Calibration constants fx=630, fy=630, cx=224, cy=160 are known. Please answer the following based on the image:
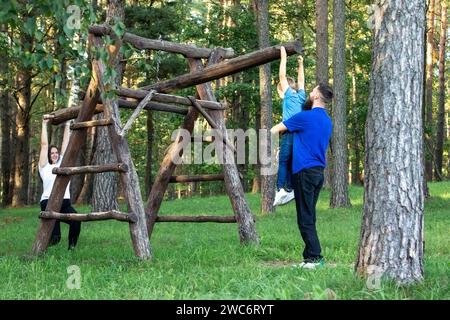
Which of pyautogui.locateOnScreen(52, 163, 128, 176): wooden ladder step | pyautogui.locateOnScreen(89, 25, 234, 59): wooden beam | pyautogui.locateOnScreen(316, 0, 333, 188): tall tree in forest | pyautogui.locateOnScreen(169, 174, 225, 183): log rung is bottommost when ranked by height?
pyautogui.locateOnScreen(169, 174, 225, 183): log rung

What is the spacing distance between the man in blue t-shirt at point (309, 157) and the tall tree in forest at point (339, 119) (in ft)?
34.7

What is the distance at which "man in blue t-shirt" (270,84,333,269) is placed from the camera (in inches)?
291

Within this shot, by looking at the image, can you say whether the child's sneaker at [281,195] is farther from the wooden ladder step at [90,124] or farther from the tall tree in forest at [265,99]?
the tall tree in forest at [265,99]

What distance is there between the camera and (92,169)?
29.3 ft

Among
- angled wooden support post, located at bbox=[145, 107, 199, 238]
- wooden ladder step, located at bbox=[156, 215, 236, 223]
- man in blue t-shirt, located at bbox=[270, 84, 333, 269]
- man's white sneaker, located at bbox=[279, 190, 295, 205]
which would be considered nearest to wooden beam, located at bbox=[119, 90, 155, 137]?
angled wooden support post, located at bbox=[145, 107, 199, 238]

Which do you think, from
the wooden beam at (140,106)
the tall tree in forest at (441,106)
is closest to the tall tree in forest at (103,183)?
the wooden beam at (140,106)

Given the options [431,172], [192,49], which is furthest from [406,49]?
Result: [431,172]

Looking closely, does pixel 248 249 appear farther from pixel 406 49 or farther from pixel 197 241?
pixel 406 49

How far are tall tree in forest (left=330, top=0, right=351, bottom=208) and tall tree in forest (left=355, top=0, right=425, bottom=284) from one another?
40.7 feet

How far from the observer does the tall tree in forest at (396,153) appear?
546 centimetres

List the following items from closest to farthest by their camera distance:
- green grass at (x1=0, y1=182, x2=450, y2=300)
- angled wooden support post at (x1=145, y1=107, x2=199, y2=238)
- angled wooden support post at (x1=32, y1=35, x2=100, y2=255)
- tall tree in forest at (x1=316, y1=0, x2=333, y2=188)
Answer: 1. green grass at (x1=0, y1=182, x2=450, y2=300)
2. angled wooden support post at (x1=32, y1=35, x2=100, y2=255)
3. angled wooden support post at (x1=145, y1=107, x2=199, y2=238)
4. tall tree in forest at (x1=316, y1=0, x2=333, y2=188)

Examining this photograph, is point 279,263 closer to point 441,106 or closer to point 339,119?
point 339,119

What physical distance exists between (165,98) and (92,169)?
1601 millimetres

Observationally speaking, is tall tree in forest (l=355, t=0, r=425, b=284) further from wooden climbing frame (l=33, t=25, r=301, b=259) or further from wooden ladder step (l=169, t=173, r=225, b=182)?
wooden ladder step (l=169, t=173, r=225, b=182)
